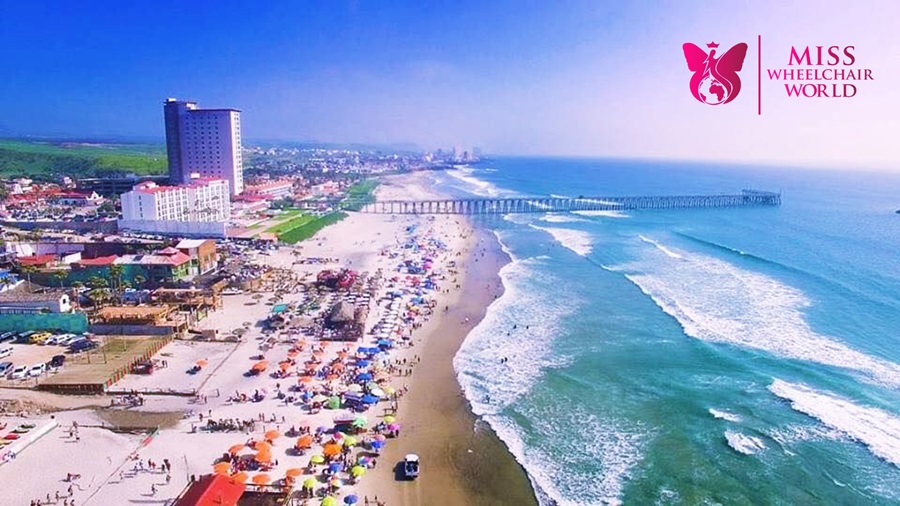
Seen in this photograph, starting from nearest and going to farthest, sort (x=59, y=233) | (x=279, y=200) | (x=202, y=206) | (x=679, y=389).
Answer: (x=679, y=389), (x=59, y=233), (x=202, y=206), (x=279, y=200)

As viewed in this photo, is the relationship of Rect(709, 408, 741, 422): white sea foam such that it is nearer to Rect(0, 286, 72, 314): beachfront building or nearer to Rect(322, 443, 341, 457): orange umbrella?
Rect(322, 443, 341, 457): orange umbrella

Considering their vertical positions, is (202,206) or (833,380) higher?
(202,206)

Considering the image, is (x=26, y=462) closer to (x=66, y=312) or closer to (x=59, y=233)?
(x=66, y=312)

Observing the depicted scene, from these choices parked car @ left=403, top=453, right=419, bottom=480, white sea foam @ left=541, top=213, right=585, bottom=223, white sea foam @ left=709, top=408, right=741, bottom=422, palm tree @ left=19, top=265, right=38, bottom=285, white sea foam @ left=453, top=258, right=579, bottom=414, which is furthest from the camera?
white sea foam @ left=541, top=213, right=585, bottom=223

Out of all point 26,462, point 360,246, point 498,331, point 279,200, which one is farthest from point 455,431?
point 279,200

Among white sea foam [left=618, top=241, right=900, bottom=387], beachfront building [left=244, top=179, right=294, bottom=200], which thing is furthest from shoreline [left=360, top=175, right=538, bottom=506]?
beachfront building [left=244, top=179, right=294, bottom=200]

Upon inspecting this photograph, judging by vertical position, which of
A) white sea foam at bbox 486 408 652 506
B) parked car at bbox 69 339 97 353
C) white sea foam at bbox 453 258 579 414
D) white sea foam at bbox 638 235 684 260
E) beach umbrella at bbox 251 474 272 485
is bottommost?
white sea foam at bbox 486 408 652 506

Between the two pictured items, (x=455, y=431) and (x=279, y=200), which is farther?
(x=279, y=200)
